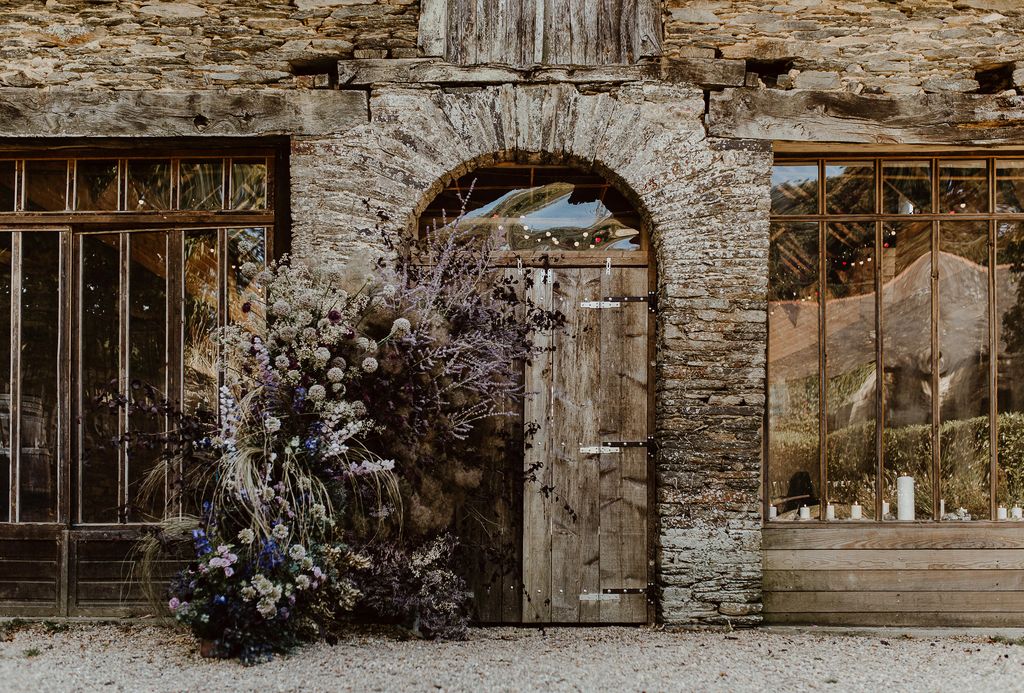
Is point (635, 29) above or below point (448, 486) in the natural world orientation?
above

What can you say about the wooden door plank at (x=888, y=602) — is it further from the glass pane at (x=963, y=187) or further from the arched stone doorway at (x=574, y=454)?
the glass pane at (x=963, y=187)

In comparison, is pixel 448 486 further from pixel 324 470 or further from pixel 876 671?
pixel 876 671

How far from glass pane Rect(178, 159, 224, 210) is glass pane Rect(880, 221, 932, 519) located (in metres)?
4.38

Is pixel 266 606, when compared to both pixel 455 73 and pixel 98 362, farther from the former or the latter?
pixel 455 73

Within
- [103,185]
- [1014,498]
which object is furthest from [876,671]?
[103,185]

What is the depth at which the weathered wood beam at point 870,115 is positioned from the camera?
191 inches

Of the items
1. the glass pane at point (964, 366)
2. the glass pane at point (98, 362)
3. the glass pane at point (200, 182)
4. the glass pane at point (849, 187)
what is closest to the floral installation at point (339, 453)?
the glass pane at point (98, 362)

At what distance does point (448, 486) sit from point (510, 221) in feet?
5.76

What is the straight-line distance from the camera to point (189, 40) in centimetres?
489

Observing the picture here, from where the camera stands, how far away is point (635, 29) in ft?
16.1

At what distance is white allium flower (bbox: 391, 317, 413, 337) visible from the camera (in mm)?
4008

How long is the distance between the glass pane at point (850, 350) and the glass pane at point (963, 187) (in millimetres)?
564

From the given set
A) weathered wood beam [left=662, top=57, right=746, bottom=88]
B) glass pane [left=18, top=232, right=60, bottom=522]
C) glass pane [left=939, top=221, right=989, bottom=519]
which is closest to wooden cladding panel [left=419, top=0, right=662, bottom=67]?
weathered wood beam [left=662, top=57, right=746, bottom=88]

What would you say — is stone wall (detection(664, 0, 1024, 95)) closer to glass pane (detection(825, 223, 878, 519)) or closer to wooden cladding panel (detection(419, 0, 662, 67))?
wooden cladding panel (detection(419, 0, 662, 67))
